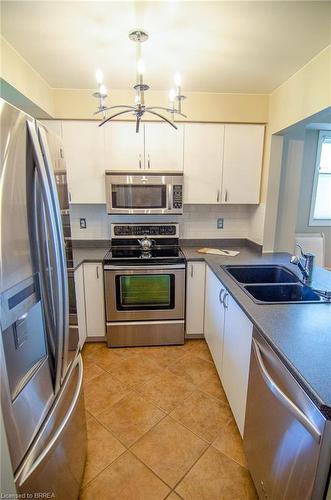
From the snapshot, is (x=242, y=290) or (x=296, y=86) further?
(x=296, y=86)

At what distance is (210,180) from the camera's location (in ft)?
8.28

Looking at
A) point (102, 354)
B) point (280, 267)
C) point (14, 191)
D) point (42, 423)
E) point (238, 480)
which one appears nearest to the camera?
point (14, 191)

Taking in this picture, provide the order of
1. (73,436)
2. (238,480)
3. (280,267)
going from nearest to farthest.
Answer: (73,436)
(238,480)
(280,267)

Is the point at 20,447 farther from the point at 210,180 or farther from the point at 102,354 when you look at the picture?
the point at 210,180

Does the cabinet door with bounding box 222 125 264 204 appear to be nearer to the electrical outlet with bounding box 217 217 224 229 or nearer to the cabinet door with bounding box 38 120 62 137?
the electrical outlet with bounding box 217 217 224 229

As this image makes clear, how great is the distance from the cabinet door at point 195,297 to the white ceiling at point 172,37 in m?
1.61

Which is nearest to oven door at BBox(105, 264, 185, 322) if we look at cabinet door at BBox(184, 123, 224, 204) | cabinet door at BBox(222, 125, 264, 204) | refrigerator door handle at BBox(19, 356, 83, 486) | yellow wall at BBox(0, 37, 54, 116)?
cabinet door at BBox(184, 123, 224, 204)

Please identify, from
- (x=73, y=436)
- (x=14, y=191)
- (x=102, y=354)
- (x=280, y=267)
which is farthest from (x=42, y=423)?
(x=280, y=267)

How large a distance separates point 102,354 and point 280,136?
2.71m

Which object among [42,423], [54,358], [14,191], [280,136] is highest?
[280,136]

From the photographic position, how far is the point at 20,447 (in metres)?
0.74

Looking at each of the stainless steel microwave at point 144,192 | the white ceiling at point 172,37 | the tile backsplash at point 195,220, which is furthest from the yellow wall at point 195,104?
the tile backsplash at point 195,220

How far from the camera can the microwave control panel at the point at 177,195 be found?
2.39 metres

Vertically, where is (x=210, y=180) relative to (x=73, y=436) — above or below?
above
